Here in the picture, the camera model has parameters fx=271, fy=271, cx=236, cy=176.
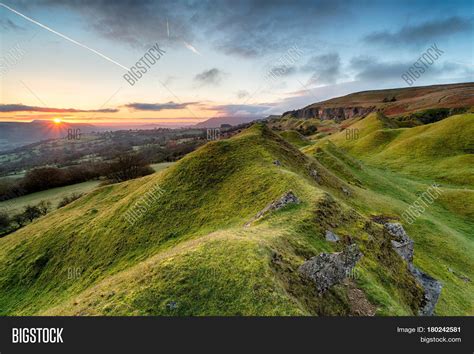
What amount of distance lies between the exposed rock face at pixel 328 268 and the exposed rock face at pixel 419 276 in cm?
620

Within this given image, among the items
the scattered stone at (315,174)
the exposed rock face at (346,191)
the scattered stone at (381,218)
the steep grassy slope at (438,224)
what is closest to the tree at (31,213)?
the scattered stone at (315,174)

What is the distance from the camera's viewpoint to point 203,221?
21.4m

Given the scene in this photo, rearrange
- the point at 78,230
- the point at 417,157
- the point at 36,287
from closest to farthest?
the point at 36,287
the point at 78,230
the point at 417,157

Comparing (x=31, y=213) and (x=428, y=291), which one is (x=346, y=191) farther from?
(x=31, y=213)

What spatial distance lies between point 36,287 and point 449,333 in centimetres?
2825

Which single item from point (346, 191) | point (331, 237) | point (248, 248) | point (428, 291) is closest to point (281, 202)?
point (331, 237)

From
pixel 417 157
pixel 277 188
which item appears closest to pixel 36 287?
pixel 277 188

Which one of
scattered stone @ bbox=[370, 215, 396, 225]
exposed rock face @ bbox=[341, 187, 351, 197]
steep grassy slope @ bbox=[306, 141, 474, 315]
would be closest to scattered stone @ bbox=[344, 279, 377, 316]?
steep grassy slope @ bbox=[306, 141, 474, 315]

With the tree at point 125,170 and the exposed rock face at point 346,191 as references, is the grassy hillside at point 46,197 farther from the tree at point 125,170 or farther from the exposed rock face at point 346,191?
the exposed rock face at point 346,191

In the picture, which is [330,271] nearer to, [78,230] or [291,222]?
[291,222]

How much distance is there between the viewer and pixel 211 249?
41.6 feet

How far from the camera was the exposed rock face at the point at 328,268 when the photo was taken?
11.8 meters

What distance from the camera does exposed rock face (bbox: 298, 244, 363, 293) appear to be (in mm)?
11789

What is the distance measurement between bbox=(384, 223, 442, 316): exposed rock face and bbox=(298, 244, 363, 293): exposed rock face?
20.3ft
